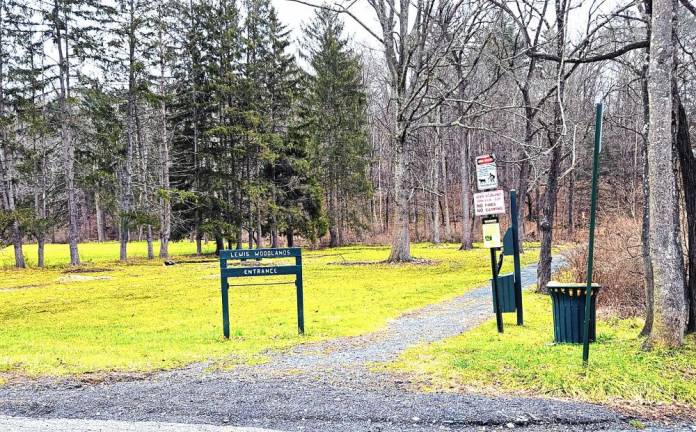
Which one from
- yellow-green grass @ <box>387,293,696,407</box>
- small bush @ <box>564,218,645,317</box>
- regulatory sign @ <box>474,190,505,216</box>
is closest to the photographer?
yellow-green grass @ <box>387,293,696,407</box>

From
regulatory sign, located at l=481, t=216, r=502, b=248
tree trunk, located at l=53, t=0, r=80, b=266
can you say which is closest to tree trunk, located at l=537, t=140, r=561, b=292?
regulatory sign, located at l=481, t=216, r=502, b=248

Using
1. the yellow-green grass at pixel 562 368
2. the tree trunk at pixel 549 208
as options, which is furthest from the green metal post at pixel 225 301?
the tree trunk at pixel 549 208

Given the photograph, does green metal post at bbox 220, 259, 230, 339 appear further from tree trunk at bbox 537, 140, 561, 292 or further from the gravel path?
tree trunk at bbox 537, 140, 561, 292

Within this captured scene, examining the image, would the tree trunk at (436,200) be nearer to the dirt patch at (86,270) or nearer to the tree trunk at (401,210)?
the tree trunk at (401,210)

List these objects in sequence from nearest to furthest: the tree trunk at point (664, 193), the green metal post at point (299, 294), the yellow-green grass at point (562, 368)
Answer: the yellow-green grass at point (562, 368) < the tree trunk at point (664, 193) < the green metal post at point (299, 294)

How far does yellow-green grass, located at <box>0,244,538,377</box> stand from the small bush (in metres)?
3.07

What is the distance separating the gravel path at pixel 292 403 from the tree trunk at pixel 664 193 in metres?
1.69

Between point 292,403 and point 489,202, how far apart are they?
3601 mm

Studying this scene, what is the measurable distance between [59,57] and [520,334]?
24.5 m

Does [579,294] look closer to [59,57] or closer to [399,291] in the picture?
[399,291]

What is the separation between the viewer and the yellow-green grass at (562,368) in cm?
450

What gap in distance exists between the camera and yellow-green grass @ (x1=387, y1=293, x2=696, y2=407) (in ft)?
14.8

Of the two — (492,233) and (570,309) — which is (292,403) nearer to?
(570,309)

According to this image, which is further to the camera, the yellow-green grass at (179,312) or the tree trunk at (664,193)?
the yellow-green grass at (179,312)
